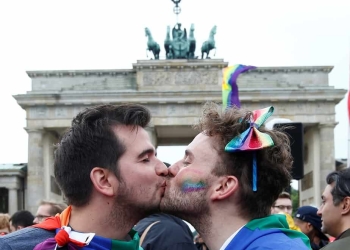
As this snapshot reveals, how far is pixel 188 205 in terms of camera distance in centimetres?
372

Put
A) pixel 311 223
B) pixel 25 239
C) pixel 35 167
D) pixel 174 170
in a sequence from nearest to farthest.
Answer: pixel 25 239 < pixel 174 170 < pixel 311 223 < pixel 35 167

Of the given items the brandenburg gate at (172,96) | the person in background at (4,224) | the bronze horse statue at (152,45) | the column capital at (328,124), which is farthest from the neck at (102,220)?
the bronze horse statue at (152,45)

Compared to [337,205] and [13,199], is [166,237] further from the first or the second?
[13,199]

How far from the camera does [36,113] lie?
5016 centimetres

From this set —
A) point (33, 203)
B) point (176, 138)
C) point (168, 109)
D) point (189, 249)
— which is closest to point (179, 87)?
point (168, 109)

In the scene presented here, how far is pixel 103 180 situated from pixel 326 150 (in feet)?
155

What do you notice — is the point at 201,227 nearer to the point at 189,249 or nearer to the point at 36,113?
the point at 189,249

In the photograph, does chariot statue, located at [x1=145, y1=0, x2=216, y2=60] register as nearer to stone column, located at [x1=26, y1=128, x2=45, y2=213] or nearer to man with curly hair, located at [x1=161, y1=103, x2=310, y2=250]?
stone column, located at [x1=26, y1=128, x2=45, y2=213]

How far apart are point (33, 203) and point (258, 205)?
46.2 meters

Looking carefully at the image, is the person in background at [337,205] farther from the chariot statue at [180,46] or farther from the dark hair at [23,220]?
the chariot statue at [180,46]

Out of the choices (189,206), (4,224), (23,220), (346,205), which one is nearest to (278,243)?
(189,206)

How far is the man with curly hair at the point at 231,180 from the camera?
3562 millimetres

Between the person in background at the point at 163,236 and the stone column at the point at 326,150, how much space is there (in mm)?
44692

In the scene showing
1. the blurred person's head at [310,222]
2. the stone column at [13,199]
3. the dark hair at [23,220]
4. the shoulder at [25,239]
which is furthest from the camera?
the stone column at [13,199]
